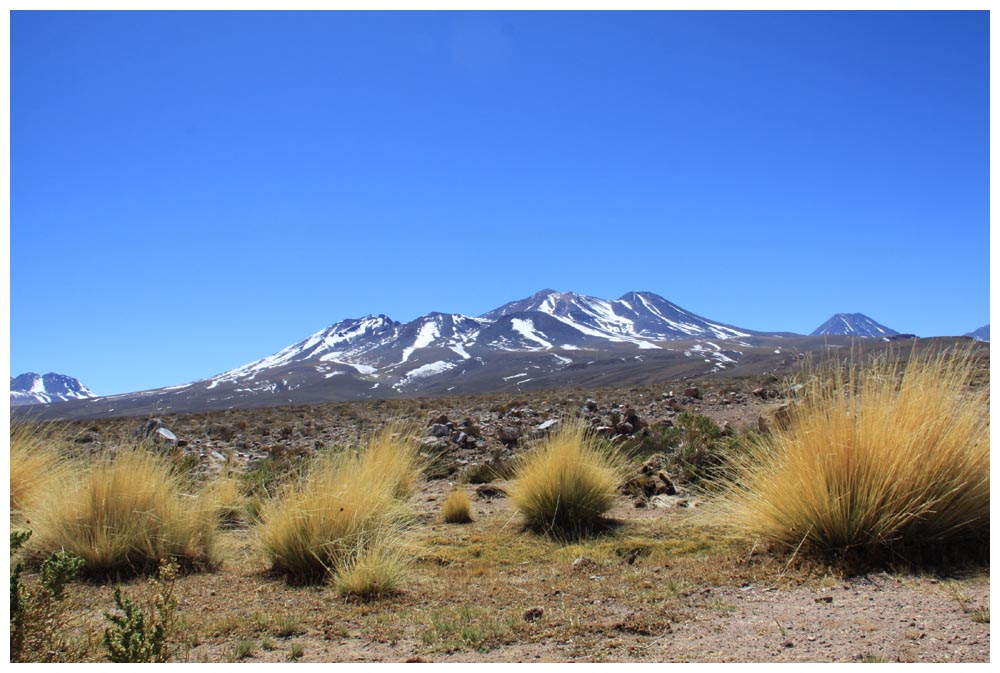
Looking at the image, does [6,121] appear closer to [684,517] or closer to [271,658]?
[271,658]

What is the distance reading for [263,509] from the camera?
4.56 metres

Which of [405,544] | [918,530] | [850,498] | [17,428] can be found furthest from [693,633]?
[17,428]

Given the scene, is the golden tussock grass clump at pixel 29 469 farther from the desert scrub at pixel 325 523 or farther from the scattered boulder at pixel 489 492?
the scattered boulder at pixel 489 492

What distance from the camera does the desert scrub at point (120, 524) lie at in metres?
4.06

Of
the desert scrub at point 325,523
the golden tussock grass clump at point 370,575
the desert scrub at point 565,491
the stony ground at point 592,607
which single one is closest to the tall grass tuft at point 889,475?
the stony ground at point 592,607

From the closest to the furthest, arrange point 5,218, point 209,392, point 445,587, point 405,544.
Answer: point 5,218 → point 445,587 → point 405,544 → point 209,392

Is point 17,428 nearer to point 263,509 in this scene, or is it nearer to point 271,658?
point 263,509

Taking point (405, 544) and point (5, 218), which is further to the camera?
point (405, 544)

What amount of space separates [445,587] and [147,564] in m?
1.97

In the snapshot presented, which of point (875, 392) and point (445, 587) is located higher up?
point (875, 392)

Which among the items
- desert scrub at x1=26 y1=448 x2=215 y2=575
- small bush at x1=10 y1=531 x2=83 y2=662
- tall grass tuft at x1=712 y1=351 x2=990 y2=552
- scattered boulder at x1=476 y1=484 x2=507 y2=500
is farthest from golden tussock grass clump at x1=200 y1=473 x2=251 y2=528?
tall grass tuft at x1=712 y1=351 x2=990 y2=552

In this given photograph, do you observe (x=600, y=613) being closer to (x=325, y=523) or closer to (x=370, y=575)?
(x=370, y=575)

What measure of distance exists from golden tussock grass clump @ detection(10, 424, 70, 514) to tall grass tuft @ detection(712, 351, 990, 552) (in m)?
4.82

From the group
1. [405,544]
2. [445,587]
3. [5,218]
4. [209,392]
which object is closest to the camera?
[5,218]
